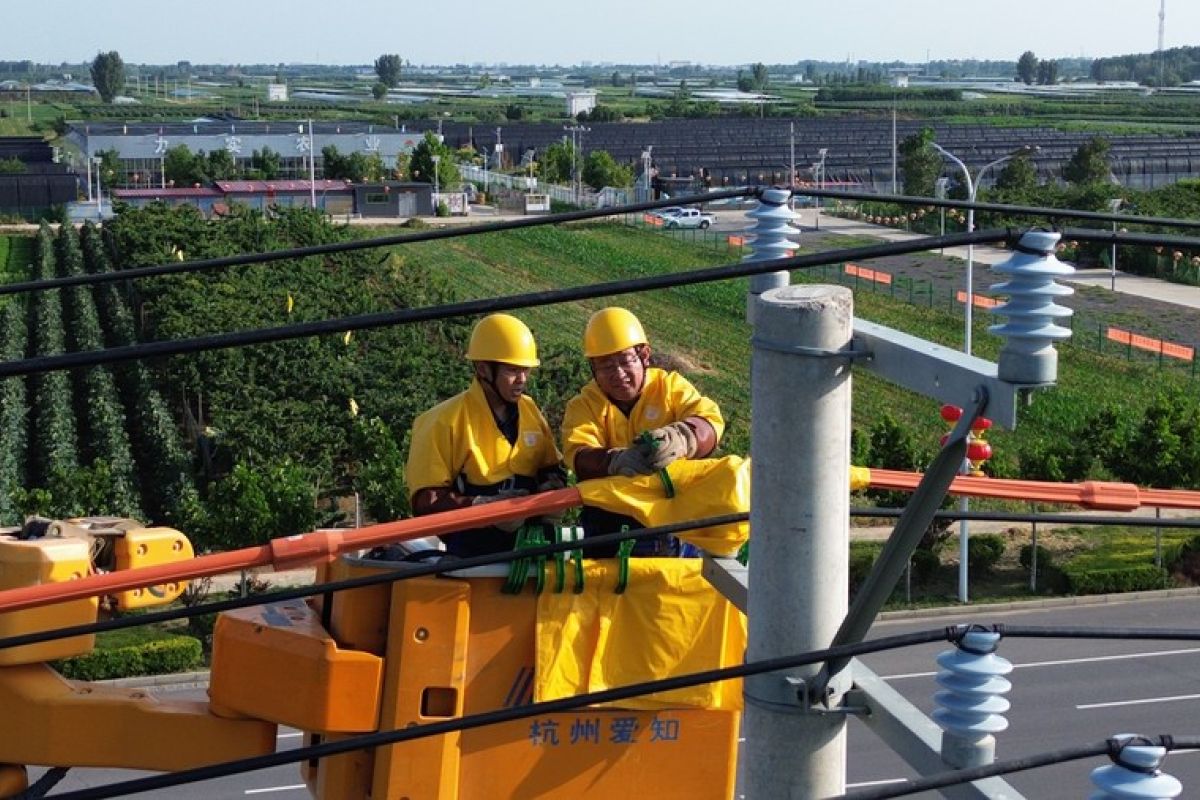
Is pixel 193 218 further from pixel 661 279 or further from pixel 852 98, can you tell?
pixel 852 98

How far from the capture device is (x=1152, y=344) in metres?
34.6

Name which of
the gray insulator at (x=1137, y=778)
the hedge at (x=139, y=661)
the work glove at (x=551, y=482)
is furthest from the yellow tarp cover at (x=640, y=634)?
the hedge at (x=139, y=661)

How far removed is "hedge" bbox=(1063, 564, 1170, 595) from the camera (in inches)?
780

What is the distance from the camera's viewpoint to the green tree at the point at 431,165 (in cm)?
6625

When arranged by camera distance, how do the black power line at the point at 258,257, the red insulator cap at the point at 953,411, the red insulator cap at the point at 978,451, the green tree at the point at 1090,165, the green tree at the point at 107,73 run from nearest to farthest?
the red insulator cap at the point at 953,411 < the black power line at the point at 258,257 < the red insulator cap at the point at 978,451 < the green tree at the point at 1090,165 < the green tree at the point at 107,73

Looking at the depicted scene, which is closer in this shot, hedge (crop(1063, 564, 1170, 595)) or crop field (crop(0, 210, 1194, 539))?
hedge (crop(1063, 564, 1170, 595))

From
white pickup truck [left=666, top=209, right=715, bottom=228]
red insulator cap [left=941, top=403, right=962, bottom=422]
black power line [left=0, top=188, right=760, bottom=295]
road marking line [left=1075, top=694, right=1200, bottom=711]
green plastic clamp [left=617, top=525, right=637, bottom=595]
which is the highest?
black power line [left=0, top=188, right=760, bottom=295]

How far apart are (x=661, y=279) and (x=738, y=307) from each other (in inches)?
1401

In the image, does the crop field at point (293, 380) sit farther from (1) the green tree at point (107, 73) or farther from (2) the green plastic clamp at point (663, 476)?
(1) the green tree at point (107, 73)

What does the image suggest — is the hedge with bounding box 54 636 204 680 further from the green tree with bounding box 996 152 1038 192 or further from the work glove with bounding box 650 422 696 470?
the green tree with bounding box 996 152 1038 192

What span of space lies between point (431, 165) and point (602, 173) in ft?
21.8

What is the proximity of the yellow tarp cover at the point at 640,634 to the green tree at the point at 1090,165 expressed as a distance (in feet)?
210

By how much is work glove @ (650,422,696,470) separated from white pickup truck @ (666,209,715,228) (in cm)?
4955

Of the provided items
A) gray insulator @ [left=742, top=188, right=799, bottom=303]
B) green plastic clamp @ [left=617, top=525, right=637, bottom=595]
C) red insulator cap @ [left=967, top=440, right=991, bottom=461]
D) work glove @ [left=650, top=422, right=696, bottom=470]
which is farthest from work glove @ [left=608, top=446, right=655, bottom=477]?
red insulator cap @ [left=967, top=440, right=991, bottom=461]
